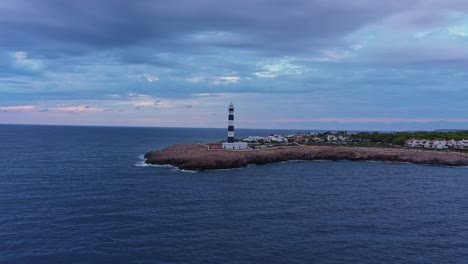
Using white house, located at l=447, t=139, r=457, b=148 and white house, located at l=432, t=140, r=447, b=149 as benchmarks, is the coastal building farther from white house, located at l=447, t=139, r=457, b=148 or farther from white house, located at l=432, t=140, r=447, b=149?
white house, located at l=447, t=139, r=457, b=148

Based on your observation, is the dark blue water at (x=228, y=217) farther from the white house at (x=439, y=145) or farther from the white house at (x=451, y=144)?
the white house at (x=451, y=144)

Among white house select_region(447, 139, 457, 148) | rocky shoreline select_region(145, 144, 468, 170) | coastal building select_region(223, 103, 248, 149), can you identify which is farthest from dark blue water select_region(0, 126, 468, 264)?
white house select_region(447, 139, 457, 148)

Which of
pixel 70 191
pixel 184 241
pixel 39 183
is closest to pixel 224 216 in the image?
pixel 184 241

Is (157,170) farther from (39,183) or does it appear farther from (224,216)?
(224,216)

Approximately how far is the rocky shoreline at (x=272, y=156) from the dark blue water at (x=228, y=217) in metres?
7.76

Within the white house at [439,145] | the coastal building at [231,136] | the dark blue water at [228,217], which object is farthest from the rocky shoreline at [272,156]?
the white house at [439,145]

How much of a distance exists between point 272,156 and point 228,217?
149ft

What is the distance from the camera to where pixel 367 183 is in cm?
5447

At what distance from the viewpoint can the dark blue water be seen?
2639cm

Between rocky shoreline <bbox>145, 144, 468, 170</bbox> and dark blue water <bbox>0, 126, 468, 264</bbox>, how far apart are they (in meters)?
7.76

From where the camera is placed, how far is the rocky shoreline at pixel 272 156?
68500mm

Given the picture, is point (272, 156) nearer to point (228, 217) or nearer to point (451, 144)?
point (228, 217)

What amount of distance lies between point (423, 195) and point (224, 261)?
3317 cm

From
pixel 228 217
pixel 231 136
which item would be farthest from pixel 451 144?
pixel 228 217
